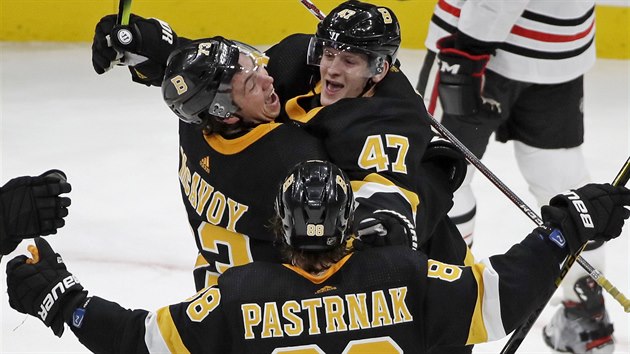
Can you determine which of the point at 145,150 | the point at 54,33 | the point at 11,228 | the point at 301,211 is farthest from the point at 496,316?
the point at 54,33

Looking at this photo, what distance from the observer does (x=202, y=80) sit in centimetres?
238

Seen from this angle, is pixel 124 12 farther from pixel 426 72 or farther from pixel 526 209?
pixel 426 72

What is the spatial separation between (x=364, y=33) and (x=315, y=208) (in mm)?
660

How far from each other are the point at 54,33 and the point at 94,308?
11.8 ft

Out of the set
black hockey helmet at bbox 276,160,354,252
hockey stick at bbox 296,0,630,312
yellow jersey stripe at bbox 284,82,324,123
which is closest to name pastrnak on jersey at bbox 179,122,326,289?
yellow jersey stripe at bbox 284,82,324,123

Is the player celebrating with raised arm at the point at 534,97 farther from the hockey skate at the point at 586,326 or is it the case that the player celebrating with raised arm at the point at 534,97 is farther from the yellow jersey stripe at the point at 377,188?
the yellow jersey stripe at the point at 377,188

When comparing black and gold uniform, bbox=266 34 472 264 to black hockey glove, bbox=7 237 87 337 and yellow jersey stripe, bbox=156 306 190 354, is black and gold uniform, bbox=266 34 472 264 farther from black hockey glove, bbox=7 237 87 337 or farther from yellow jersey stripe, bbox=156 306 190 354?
black hockey glove, bbox=7 237 87 337

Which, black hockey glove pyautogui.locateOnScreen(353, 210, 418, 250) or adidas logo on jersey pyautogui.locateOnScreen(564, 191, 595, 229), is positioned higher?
adidas logo on jersey pyautogui.locateOnScreen(564, 191, 595, 229)

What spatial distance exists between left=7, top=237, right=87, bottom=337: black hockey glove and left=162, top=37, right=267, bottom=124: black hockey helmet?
41 cm

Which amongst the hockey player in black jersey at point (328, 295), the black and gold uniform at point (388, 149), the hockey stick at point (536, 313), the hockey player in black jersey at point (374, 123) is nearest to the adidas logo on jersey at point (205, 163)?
the hockey player in black jersey at point (374, 123)

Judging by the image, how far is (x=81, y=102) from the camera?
17.2 ft

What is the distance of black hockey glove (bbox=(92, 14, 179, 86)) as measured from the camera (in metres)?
2.80

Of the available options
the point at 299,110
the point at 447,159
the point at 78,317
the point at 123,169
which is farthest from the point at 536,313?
the point at 123,169

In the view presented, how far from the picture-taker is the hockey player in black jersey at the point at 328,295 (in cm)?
204
